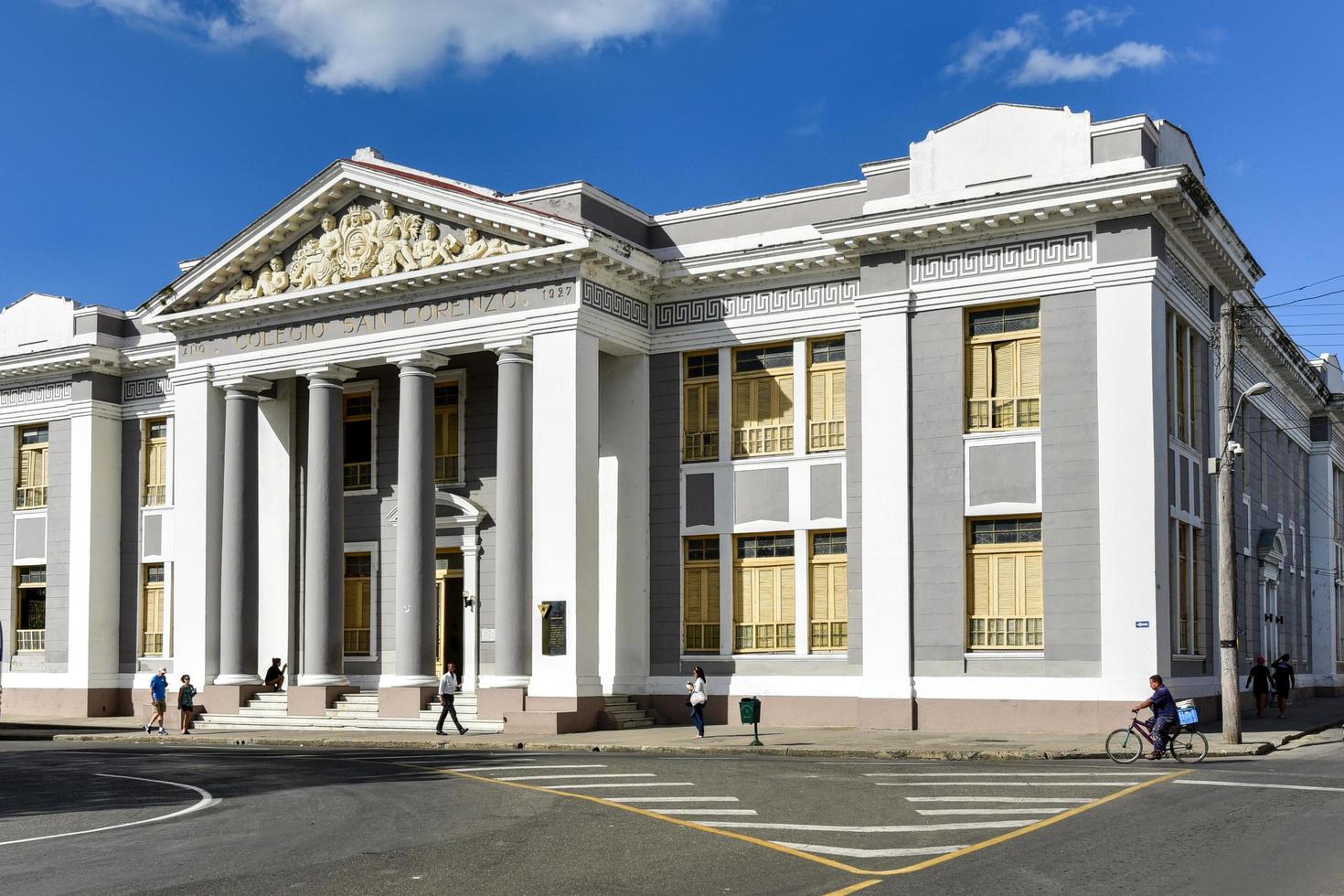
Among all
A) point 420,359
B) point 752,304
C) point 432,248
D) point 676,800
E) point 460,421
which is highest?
point 432,248

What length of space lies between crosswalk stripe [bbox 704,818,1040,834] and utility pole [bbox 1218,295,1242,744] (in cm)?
1163

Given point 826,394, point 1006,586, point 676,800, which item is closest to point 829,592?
point 1006,586

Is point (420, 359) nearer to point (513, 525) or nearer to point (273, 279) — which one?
point (513, 525)

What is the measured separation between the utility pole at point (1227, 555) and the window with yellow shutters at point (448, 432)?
18.0 meters

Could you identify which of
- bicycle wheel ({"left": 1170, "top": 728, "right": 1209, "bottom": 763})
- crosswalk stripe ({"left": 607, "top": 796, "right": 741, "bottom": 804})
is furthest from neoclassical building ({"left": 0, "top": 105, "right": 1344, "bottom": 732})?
crosswalk stripe ({"left": 607, "top": 796, "right": 741, "bottom": 804})

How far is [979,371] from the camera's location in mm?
29844

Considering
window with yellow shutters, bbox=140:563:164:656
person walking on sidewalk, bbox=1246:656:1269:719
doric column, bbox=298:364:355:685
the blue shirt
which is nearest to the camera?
the blue shirt

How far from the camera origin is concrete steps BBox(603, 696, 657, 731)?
1233 inches

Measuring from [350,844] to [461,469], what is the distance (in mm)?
22545

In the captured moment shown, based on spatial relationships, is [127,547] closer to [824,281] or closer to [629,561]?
[629,561]

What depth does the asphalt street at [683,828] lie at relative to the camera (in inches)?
450

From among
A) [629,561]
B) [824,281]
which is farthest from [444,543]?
[824,281]

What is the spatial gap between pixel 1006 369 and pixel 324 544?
16531 millimetres

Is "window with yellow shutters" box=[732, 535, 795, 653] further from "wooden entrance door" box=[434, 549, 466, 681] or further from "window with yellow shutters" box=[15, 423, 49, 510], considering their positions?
"window with yellow shutters" box=[15, 423, 49, 510]
